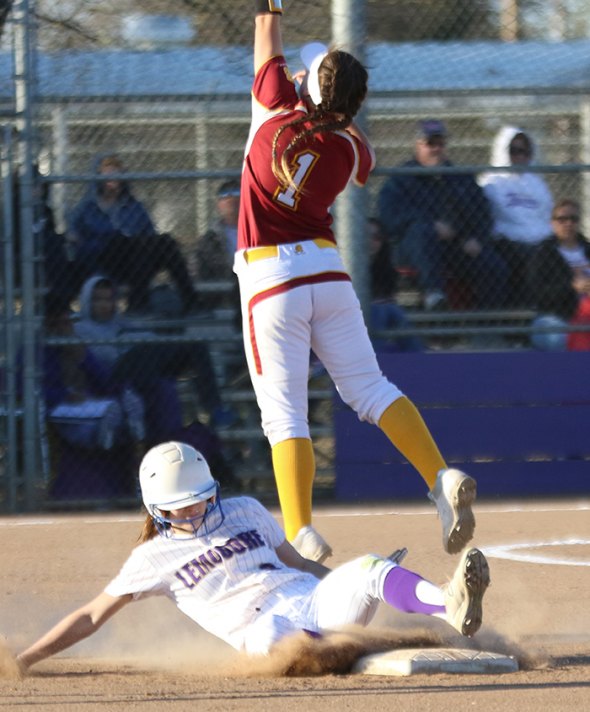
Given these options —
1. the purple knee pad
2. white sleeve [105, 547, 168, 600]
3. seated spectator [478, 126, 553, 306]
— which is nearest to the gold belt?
white sleeve [105, 547, 168, 600]

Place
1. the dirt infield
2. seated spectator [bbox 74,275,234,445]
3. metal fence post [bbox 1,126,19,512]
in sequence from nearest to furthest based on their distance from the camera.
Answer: the dirt infield → metal fence post [bbox 1,126,19,512] → seated spectator [bbox 74,275,234,445]

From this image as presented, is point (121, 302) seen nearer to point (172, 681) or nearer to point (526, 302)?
point (526, 302)

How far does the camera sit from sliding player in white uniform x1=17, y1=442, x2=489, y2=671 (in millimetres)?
4586

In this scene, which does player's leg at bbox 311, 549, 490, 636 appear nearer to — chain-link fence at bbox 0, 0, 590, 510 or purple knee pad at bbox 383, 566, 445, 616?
purple knee pad at bbox 383, 566, 445, 616

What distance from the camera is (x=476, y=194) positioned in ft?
30.1

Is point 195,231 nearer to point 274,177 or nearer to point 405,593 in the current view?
point 274,177

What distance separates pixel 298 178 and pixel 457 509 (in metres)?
1.31

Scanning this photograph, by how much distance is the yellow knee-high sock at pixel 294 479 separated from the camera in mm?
5254

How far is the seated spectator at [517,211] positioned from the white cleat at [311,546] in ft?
14.4

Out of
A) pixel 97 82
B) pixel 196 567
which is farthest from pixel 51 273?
pixel 196 567

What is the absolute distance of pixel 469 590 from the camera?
165 inches

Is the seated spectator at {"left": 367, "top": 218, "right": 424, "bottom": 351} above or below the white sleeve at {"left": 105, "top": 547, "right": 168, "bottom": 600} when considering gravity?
above

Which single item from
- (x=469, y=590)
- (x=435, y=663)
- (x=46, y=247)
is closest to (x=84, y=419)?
(x=46, y=247)

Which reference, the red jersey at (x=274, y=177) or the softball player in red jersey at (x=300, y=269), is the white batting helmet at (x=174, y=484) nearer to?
the softball player in red jersey at (x=300, y=269)
